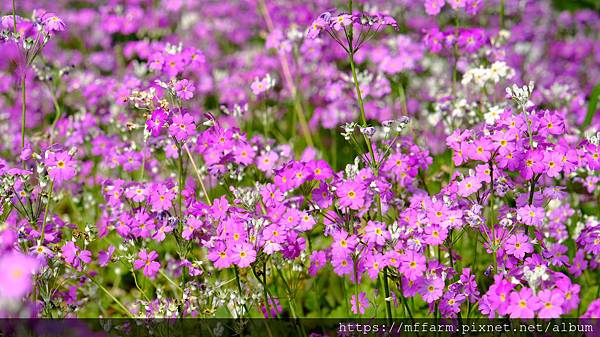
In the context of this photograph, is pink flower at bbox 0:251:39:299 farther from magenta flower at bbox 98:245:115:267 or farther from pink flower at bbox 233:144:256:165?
pink flower at bbox 233:144:256:165

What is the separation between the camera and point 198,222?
3.11 m

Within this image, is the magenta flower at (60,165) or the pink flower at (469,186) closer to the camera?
the pink flower at (469,186)

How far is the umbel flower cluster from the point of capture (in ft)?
9.67

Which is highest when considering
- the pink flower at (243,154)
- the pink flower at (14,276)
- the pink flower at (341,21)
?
the pink flower at (341,21)

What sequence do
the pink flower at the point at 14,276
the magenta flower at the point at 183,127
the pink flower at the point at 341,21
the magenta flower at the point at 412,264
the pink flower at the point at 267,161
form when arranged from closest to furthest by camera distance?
1. the pink flower at the point at 14,276
2. the magenta flower at the point at 412,264
3. the pink flower at the point at 341,21
4. the magenta flower at the point at 183,127
5. the pink flower at the point at 267,161

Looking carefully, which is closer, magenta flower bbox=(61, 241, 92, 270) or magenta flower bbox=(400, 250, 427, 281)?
magenta flower bbox=(400, 250, 427, 281)

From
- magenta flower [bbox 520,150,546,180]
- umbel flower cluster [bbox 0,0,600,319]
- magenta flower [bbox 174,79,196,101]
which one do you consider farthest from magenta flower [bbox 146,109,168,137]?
magenta flower [bbox 520,150,546,180]

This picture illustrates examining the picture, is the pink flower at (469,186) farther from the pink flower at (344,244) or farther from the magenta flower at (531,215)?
the pink flower at (344,244)

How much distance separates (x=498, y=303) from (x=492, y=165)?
68cm

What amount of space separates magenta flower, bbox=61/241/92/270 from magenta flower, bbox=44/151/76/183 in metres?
0.31

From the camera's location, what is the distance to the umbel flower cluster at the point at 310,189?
295 cm

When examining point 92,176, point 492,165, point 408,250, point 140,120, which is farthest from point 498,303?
point 92,176

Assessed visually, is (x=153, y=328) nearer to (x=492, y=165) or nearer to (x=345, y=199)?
(x=345, y=199)

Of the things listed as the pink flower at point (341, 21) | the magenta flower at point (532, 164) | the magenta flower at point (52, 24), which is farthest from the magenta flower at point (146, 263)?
the magenta flower at point (532, 164)
